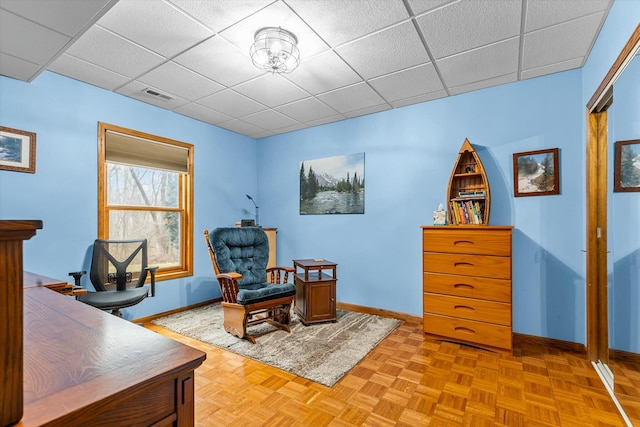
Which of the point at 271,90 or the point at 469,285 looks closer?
the point at 469,285

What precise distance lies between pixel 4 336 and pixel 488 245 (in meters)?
3.13

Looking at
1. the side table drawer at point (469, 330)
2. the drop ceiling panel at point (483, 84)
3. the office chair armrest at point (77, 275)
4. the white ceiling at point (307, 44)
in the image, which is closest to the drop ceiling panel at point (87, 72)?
the white ceiling at point (307, 44)

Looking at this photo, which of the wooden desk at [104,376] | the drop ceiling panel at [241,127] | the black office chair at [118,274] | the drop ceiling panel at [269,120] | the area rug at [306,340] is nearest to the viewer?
the wooden desk at [104,376]

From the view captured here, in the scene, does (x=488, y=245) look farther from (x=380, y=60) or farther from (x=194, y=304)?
(x=194, y=304)

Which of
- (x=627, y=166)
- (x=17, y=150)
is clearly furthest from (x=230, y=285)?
(x=627, y=166)

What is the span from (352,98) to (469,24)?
1.51 meters

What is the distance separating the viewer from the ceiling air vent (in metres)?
3.35

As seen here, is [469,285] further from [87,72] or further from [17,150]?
[17,150]

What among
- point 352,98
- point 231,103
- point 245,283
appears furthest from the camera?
point 231,103

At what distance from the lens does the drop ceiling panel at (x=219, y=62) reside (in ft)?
8.29

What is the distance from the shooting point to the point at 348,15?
2154mm

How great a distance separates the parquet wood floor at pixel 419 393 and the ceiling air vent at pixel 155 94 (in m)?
2.90

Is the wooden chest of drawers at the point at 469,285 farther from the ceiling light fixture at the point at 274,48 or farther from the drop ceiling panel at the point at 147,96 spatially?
the drop ceiling panel at the point at 147,96

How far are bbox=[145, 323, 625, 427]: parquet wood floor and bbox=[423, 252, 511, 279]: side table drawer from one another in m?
0.75
